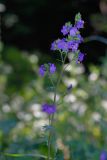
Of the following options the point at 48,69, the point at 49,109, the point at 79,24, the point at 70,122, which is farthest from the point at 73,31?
the point at 70,122

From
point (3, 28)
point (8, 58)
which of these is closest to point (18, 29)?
point (3, 28)

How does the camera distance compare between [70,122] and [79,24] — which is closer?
[79,24]

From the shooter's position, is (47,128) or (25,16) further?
(25,16)

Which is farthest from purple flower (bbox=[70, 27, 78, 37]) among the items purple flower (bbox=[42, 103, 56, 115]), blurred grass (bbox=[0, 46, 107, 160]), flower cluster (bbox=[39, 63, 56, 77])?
blurred grass (bbox=[0, 46, 107, 160])

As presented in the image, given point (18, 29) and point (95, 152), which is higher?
point (18, 29)

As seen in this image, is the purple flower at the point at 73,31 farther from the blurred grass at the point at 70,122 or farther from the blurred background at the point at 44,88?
the blurred grass at the point at 70,122

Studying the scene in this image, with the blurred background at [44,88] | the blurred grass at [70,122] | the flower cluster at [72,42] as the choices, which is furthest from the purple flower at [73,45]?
the blurred grass at [70,122]

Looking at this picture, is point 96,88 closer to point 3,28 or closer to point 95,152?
point 95,152

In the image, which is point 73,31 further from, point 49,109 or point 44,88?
point 44,88
